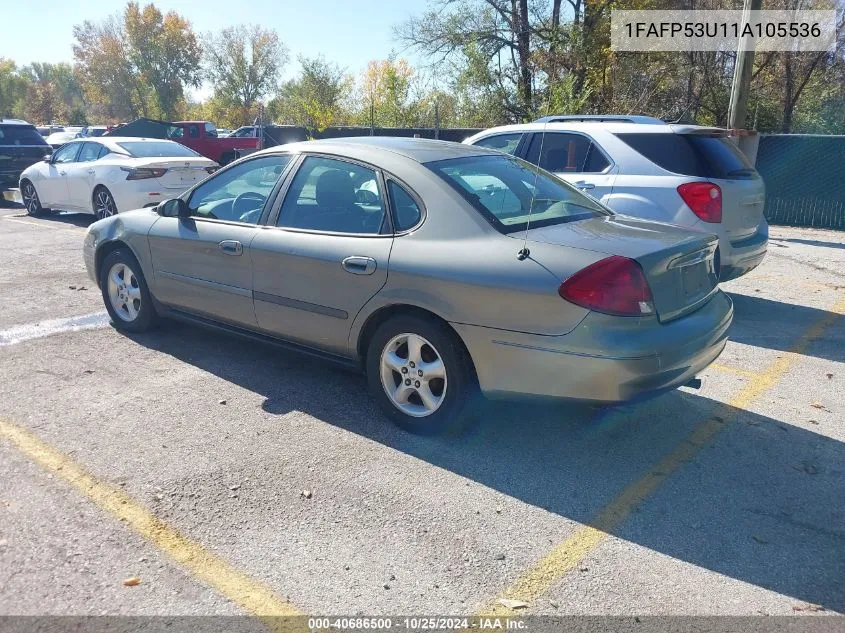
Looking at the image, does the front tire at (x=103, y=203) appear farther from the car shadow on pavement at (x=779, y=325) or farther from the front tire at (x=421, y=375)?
the car shadow on pavement at (x=779, y=325)

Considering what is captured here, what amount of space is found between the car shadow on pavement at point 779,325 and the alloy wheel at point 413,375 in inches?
124

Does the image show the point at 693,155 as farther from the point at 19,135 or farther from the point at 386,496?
the point at 19,135

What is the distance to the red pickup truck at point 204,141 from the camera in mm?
21859

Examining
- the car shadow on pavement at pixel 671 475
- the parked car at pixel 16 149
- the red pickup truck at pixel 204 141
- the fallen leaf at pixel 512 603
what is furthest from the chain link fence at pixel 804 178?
the parked car at pixel 16 149

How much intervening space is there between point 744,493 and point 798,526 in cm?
31

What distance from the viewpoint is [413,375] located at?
3.99 meters

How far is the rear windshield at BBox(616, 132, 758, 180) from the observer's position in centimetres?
625

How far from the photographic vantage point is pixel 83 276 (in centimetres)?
797

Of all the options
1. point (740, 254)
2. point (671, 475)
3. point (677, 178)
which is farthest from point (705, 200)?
point (671, 475)

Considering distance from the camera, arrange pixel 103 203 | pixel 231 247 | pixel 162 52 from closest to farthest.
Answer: pixel 231 247 < pixel 103 203 < pixel 162 52

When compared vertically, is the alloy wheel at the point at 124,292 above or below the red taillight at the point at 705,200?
below

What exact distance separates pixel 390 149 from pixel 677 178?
10.0ft

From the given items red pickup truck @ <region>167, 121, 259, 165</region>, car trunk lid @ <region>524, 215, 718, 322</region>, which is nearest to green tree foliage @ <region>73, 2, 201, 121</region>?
red pickup truck @ <region>167, 121, 259, 165</region>

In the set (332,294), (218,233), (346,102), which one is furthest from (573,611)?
(346,102)
